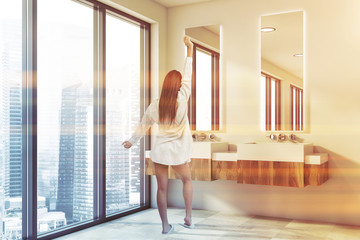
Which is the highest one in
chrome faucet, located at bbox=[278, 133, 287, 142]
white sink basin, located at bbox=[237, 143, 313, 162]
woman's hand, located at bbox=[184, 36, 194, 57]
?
woman's hand, located at bbox=[184, 36, 194, 57]

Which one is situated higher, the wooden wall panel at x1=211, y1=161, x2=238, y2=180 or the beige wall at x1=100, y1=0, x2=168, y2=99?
the beige wall at x1=100, y1=0, x2=168, y2=99

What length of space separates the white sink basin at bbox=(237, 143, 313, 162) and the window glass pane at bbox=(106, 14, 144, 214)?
3.95 ft

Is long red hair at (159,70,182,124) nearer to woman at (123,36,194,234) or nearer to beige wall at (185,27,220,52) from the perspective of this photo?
woman at (123,36,194,234)

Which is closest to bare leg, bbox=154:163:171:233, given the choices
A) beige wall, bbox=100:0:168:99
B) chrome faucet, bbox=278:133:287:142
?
chrome faucet, bbox=278:133:287:142

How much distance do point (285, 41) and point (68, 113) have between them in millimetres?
2254

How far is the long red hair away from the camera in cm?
323

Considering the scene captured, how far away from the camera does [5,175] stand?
2977 mm

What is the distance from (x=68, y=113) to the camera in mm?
3564

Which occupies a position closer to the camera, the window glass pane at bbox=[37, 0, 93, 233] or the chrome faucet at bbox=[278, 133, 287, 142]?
the window glass pane at bbox=[37, 0, 93, 233]

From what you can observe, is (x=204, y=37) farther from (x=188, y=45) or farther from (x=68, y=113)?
(x=68, y=113)

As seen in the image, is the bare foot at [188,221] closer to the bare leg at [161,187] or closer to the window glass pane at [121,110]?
the bare leg at [161,187]

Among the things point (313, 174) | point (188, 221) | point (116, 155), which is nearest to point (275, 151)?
point (313, 174)

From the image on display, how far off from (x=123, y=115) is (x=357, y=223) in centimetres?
249

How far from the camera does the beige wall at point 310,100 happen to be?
153 inches
